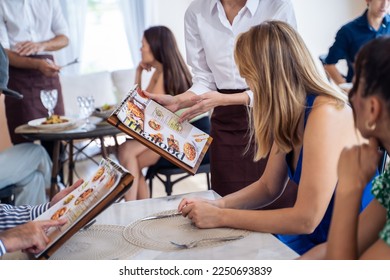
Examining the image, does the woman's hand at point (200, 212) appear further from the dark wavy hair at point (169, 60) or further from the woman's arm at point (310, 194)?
the dark wavy hair at point (169, 60)

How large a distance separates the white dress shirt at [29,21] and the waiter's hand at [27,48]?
0.06 meters

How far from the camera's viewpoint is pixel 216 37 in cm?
182

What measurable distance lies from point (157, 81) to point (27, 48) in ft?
2.34

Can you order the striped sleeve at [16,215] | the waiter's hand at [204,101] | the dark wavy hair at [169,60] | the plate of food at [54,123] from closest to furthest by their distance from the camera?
1. the striped sleeve at [16,215]
2. the waiter's hand at [204,101]
3. the plate of food at [54,123]
4. the dark wavy hair at [169,60]

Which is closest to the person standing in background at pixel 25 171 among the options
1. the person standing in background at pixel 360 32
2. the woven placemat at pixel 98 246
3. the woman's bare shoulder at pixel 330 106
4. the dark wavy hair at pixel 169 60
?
the dark wavy hair at pixel 169 60

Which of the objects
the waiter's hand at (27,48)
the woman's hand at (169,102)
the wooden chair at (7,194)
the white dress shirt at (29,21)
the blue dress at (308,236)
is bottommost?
the wooden chair at (7,194)

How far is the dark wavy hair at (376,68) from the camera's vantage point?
2.44 ft

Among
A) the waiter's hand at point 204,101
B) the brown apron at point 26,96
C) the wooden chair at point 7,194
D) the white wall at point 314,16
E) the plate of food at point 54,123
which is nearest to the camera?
Result: the waiter's hand at point 204,101

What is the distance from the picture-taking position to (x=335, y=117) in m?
1.14

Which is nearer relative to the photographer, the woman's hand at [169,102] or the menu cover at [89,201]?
the menu cover at [89,201]

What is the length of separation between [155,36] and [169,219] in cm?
186

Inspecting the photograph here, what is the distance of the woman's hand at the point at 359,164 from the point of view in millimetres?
751

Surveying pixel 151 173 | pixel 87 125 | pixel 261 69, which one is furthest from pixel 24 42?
pixel 261 69

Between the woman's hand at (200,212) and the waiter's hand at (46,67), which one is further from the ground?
the waiter's hand at (46,67)
